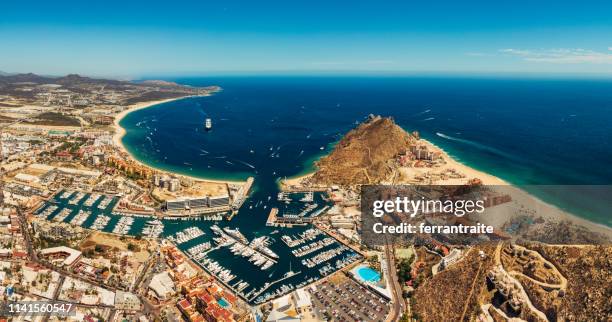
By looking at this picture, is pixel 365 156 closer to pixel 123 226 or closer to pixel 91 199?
pixel 123 226

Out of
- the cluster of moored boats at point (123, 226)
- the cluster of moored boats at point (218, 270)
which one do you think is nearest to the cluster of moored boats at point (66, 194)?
the cluster of moored boats at point (123, 226)

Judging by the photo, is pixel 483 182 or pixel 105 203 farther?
pixel 483 182

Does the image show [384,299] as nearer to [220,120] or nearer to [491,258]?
[491,258]

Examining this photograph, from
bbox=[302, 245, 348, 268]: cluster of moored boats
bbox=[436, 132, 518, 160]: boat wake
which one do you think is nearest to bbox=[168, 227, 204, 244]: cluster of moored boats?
bbox=[302, 245, 348, 268]: cluster of moored boats

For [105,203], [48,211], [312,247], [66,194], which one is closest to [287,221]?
[312,247]

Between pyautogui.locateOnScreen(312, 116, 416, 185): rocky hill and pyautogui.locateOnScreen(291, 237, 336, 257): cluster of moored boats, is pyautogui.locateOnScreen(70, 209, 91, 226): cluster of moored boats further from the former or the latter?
pyautogui.locateOnScreen(312, 116, 416, 185): rocky hill

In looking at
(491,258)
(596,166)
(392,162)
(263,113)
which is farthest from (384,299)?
(263,113)
